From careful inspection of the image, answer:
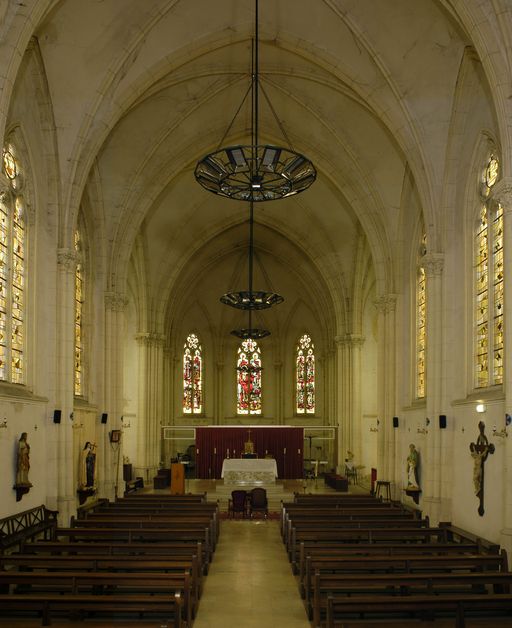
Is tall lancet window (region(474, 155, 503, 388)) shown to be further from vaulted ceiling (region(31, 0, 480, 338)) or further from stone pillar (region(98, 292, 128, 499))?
stone pillar (region(98, 292, 128, 499))

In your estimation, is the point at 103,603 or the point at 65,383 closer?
the point at 103,603

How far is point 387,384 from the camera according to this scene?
2808cm

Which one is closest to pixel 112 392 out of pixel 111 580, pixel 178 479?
pixel 178 479

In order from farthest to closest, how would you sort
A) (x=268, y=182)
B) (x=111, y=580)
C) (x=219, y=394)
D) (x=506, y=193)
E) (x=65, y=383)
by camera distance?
(x=219, y=394)
(x=65, y=383)
(x=268, y=182)
(x=506, y=193)
(x=111, y=580)

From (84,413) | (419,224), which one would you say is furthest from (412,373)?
(84,413)

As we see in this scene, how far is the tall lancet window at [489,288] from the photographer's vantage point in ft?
61.6

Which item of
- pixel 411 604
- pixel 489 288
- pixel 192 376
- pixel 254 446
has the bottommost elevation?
pixel 254 446

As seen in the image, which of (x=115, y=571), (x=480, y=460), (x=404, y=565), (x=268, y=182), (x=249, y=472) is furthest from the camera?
(x=249, y=472)

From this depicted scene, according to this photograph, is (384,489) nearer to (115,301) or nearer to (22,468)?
(115,301)

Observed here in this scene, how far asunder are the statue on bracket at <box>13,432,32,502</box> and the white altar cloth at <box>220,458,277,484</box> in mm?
13515

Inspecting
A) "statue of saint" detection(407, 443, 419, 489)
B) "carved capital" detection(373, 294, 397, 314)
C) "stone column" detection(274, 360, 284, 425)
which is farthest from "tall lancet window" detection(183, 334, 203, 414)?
"statue of saint" detection(407, 443, 419, 489)

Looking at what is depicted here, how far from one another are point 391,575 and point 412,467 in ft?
43.2

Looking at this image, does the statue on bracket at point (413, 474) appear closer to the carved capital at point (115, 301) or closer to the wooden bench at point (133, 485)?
the carved capital at point (115, 301)

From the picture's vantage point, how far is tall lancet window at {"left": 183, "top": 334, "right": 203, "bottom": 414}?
48.9m
